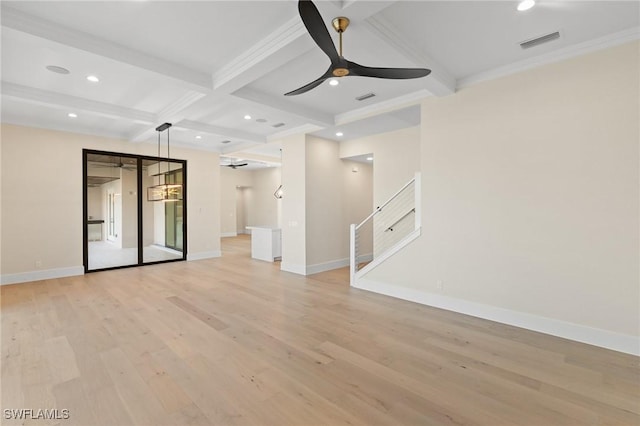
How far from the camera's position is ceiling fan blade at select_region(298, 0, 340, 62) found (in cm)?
193

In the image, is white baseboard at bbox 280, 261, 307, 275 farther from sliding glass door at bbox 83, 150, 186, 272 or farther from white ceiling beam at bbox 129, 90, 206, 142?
white ceiling beam at bbox 129, 90, 206, 142

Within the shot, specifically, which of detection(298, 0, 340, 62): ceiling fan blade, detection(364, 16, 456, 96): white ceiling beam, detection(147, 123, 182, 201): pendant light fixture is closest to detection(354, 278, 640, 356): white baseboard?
detection(364, 16, 456, 96): white ceiling beam

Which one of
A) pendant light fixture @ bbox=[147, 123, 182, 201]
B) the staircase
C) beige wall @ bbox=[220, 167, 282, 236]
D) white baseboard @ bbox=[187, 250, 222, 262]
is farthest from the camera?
beige wall @ bbox=[220, 167, 282, 236]

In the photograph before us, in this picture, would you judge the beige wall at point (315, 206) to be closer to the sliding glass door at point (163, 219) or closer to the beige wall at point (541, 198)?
the beige wall at point (541, 198)

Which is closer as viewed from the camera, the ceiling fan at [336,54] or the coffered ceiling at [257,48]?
the ceiling fan at [336,54]

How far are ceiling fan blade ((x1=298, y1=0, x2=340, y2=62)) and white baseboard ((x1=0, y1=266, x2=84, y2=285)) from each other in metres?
7.15

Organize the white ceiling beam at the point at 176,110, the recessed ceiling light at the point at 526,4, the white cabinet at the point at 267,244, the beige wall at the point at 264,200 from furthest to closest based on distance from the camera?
1. the beige wall at the point at 264,200
2. the white cabinet at the point at 267,244
3. the white ceiling beam at the point at 176,110
4. the recessed ceiling light at the point at 526,4

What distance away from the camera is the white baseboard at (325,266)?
6.48m

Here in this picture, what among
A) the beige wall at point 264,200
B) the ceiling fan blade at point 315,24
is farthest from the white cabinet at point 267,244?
the ceiling fan blade at point 315,24

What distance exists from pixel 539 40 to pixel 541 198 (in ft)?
5.69

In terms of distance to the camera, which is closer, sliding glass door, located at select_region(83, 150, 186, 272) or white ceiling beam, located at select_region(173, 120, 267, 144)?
white ceiling beam, located at select_region(173, 120, 267, 144)

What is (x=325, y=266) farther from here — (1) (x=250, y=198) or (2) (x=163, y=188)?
(1) (x=250, y=198)

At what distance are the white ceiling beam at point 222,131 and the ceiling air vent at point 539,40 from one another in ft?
17.9

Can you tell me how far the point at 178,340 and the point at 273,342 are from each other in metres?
1.05
